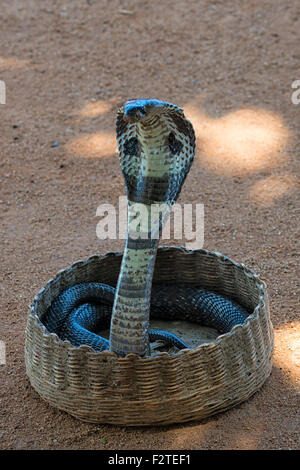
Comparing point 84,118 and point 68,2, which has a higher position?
point 68,2

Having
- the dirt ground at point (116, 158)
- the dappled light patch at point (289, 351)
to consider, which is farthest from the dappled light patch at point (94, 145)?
the dappled light patch at point (289, 351)

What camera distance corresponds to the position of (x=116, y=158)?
483 cm

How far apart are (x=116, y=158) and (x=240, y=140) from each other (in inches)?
34.6

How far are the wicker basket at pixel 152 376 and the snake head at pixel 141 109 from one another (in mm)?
808

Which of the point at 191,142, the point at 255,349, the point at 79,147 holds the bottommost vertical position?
the point at 79,147

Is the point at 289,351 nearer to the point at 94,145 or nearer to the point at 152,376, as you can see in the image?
the point at 152,376

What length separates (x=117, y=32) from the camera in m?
6.25

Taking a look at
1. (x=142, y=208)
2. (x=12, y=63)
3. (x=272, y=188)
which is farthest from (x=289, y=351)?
(x=12, y=63)

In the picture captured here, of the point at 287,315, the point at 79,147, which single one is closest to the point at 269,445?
the point at 287,315

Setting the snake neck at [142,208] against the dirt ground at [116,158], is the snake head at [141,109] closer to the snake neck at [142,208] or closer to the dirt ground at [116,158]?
the snake neck at [142,208]

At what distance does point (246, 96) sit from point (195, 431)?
3467 millimetres

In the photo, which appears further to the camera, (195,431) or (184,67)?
(184,67)

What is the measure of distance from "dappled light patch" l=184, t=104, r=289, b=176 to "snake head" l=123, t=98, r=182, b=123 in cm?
252

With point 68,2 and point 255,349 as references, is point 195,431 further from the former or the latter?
point 68,2
